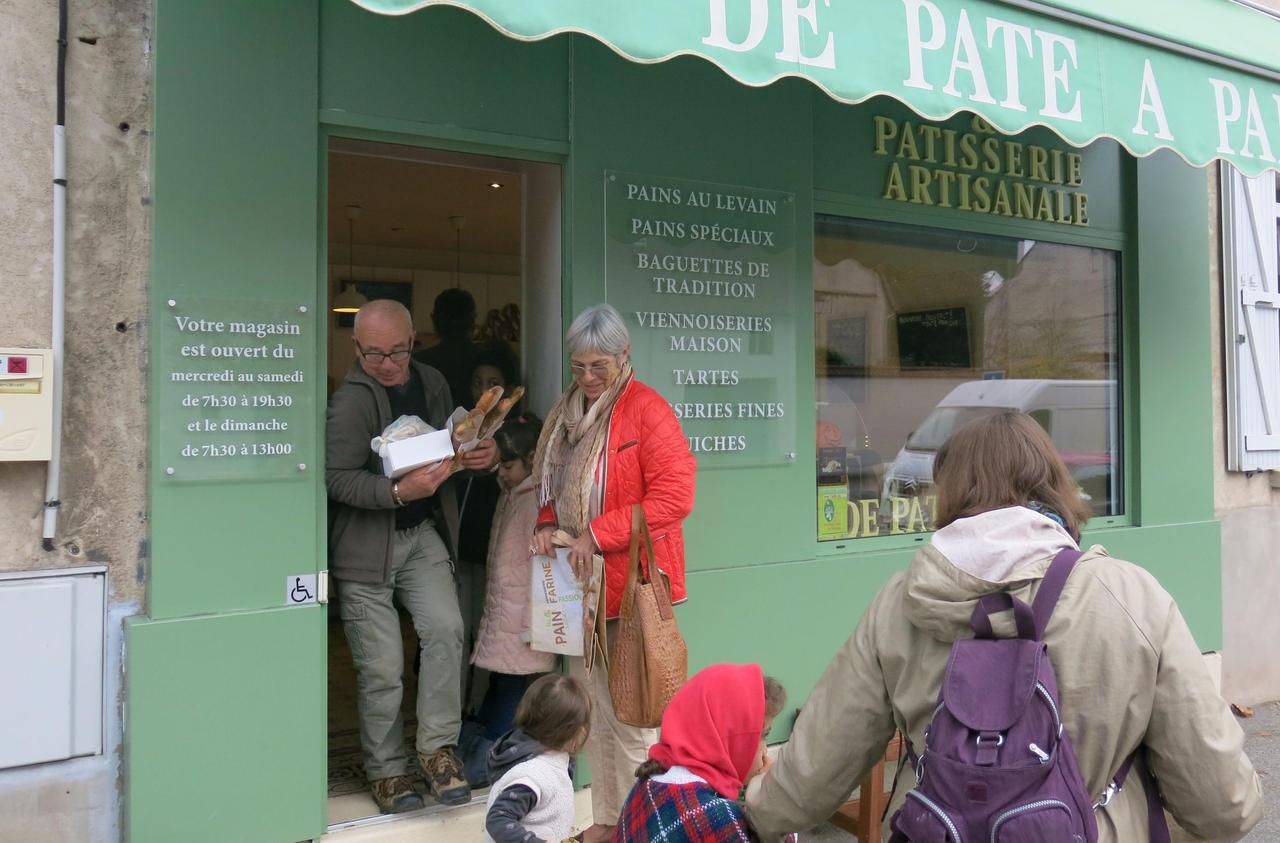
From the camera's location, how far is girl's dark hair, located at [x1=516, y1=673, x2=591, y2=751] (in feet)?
9.39

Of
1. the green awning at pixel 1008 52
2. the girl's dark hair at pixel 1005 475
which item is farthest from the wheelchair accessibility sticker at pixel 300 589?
the girl's dark hair at pixel 1005 475

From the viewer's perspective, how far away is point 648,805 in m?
2.33

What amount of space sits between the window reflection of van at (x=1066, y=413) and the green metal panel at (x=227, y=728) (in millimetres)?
3201

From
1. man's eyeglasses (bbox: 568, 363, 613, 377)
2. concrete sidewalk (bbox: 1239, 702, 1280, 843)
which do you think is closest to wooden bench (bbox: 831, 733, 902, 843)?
concrete sidewalk (bbox: 1239, 702, 1280, 843)

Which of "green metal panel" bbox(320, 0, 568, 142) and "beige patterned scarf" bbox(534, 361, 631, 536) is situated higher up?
"green metal panel" bbox(320, 0, 568, 142)

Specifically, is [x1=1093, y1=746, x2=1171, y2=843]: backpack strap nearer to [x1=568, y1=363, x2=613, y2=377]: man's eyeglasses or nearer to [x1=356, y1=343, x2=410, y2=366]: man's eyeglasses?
[x1=568, y1=363, x2=613, y2=377]: man's eyeglasses

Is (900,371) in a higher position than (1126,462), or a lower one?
higher

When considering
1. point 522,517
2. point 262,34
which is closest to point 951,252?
point 522,517

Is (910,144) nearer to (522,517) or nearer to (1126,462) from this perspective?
(1126,462)

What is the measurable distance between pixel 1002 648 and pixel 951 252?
12.7ft

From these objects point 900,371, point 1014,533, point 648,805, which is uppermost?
point 900,371

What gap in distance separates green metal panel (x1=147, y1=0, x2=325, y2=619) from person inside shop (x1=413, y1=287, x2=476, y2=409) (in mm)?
1306

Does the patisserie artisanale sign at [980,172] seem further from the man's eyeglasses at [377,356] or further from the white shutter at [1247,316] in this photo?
the man's eyeglasses at [377,356]

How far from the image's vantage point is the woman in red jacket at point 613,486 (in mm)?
3449
